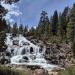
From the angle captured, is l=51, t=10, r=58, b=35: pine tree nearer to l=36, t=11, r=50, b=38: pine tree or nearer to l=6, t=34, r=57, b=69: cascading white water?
l=36, t=11, r=50, b=38: pine tree

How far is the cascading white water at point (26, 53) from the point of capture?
57900 mm

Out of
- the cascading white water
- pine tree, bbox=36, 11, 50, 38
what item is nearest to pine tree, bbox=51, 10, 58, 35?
pine tree, bbox=36, 11, 50, 38

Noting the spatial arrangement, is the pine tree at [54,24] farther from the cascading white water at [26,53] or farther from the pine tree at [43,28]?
the cascading white water at [26,53]

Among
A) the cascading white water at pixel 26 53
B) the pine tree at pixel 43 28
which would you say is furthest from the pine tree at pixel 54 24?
the cascading white water at pixel 26 53

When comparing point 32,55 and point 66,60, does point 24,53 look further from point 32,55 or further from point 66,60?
point 66,60

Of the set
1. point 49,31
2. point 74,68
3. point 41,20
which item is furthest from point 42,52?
point 41,20

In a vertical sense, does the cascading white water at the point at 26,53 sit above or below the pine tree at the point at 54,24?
below

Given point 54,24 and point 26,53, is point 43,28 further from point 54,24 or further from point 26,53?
point 26,53

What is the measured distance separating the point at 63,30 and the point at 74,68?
246 feet

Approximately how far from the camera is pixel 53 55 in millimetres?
67250

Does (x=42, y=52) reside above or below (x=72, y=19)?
below

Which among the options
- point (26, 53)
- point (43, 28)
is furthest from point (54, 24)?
point (26, 53)

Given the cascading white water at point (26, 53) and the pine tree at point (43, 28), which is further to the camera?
the pine tree at point (43, 28)

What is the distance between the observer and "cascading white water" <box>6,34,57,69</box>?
190 ft
